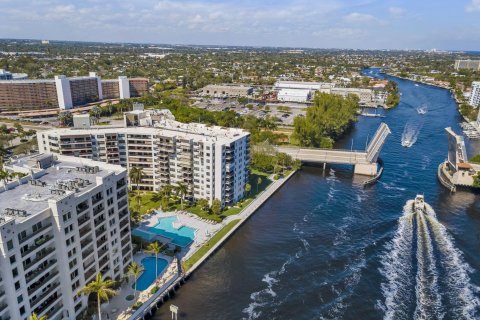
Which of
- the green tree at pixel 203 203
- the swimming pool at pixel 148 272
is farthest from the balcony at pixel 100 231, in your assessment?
the green tree at pixel 203 203

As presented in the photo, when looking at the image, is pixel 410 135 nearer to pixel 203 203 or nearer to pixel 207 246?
pixel 203 203

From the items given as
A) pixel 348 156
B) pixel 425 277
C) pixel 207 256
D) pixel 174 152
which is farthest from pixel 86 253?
pixel 348 156

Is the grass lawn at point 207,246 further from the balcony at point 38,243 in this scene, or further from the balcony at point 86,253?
the balcony at point 38,243

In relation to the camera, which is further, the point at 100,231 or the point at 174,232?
the point at 174,232

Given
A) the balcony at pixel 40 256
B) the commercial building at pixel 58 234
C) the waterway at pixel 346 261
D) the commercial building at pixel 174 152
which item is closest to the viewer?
the commercial building at pixel 58 234

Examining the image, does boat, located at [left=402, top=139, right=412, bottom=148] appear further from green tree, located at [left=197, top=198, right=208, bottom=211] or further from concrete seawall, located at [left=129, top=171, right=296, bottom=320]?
green tree, located at [left=197, top=198, right=208, bottom=211]

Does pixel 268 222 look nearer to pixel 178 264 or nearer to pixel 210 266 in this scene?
pixel 210 266

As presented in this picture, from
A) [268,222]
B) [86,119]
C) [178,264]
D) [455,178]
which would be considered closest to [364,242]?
[268,222]
